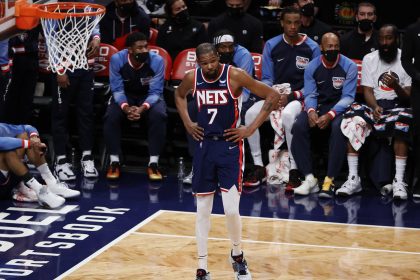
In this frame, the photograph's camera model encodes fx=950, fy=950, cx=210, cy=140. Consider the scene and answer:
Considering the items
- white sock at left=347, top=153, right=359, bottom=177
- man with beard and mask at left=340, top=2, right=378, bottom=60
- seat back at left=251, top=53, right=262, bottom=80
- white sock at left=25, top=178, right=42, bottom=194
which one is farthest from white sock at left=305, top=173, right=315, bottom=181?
white sock at left=25, top=178, right=42, bottom=194

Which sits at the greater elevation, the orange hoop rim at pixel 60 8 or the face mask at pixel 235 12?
the face mask at pixel 235 12

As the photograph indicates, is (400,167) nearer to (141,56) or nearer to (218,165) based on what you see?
(141,56)

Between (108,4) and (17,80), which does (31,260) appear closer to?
(17,80)

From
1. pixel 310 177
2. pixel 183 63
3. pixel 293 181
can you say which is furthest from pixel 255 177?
pixel 183 63

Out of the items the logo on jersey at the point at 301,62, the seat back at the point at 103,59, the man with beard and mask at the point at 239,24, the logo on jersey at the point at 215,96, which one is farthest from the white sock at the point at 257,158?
the logo on jersey at the point at 215,96

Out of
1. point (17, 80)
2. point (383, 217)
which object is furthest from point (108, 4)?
point (383, 217)

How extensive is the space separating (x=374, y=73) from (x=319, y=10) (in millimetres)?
2860

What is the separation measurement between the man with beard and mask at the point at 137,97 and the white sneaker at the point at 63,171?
42cm

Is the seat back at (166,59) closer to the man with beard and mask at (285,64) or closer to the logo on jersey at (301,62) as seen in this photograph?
the man with beard and mask at (285,64)

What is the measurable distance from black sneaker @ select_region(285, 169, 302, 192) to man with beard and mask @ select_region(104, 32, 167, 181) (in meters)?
1.44

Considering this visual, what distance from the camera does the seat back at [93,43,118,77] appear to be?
11320mm

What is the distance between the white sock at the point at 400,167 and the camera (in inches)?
390

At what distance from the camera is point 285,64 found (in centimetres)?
1057

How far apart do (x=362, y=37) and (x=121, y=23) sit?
293 cm
